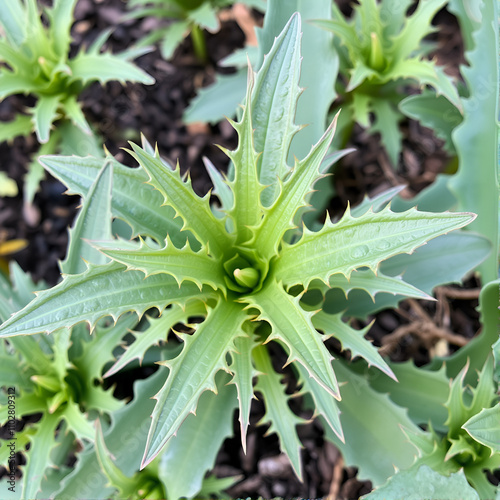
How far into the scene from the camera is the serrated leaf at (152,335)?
3.08 ft

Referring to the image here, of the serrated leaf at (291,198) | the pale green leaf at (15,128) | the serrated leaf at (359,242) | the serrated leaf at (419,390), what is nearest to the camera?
the serrated leaf at (359,242)

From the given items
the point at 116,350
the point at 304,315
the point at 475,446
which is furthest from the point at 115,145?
the point at 475,446

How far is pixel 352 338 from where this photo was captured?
98 cm

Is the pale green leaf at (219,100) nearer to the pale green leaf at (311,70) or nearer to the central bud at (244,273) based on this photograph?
the pale green leaf at (311,70)

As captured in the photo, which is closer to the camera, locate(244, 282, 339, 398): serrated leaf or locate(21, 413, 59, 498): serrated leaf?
locate(244, 282, 339, 398): serrated leaf

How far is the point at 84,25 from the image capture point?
6.39ft

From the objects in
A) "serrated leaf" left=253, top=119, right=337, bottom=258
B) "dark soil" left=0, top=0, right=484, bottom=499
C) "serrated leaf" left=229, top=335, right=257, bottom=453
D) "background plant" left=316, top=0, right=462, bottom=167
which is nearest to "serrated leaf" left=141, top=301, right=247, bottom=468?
"serrated leaf" left=229, top=335, right=257, bottom=453

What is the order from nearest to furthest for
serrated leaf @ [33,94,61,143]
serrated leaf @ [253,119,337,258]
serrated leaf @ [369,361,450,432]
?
1. serrated leaf @ [253,119,337,258]
2. serrated leaf @ [369,361,450,432]
3. serrated leaf @ [33,94,61,143]

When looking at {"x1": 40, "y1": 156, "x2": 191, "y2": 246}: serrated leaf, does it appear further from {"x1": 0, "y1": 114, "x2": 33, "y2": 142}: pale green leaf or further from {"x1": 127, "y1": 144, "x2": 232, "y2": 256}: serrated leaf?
{"x1": 0, "y1": 114, "x2": 33, "y2": 142}: pale green leaf

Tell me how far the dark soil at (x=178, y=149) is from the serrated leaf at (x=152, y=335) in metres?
0.81

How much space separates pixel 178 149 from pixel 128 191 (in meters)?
0.88

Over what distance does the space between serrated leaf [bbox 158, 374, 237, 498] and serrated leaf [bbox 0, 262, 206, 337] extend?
33cm

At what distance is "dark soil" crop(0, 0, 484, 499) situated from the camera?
5.32ft

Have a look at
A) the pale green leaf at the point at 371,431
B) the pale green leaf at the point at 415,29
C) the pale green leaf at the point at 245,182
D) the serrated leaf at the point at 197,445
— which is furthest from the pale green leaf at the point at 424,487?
the pale green leaf at the point at 415,29
